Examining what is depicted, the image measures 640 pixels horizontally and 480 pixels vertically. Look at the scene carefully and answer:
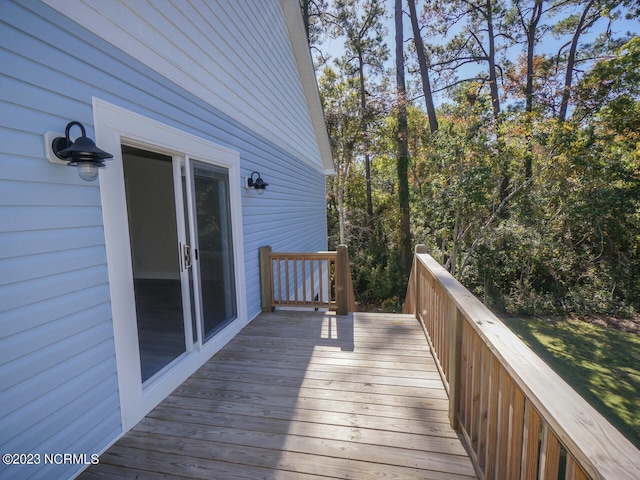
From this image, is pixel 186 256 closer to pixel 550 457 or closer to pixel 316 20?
pixel 550 457

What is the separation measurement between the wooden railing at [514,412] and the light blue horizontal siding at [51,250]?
2154 millimetres

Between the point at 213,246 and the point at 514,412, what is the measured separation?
2867mm

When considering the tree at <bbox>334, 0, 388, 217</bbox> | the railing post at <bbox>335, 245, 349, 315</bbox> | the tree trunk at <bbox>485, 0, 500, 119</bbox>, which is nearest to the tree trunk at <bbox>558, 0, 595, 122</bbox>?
the tree trunk at <bbox>485, 0, 500, 119</bbox>

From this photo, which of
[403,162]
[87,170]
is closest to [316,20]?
[403,162]

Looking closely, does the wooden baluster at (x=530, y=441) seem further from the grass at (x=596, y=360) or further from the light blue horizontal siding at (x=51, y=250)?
the grass at (x=596, y=360)

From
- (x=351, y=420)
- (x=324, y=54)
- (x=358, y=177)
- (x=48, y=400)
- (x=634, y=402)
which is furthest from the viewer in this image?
(x=358, y=177)

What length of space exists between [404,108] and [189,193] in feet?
33.5

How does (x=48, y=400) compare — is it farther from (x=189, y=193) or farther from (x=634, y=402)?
(x=634, y=402)

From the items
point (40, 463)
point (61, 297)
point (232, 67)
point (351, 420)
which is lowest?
point (351, 420)

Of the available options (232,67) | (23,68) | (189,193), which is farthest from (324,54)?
(23,68)

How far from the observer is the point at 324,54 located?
1438cm

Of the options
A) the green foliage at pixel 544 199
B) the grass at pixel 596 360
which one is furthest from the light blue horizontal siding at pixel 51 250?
the green foliage at pixel 544 199

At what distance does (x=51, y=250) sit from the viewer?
66.1 inches

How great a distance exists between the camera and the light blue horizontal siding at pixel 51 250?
148cm
